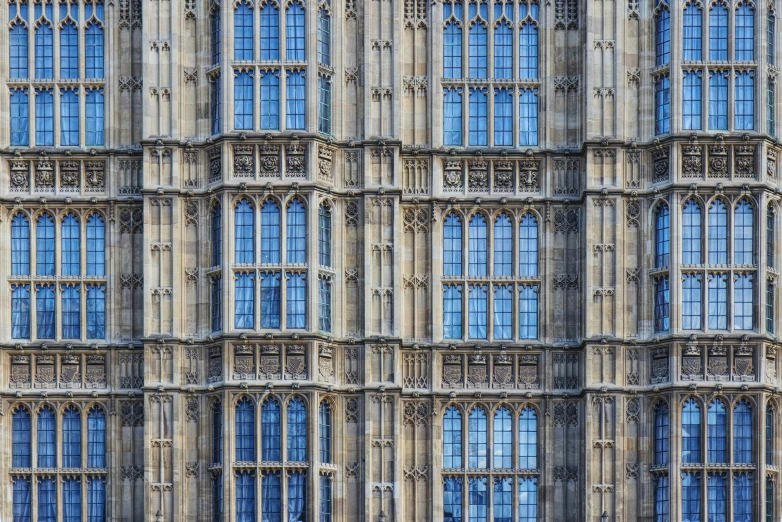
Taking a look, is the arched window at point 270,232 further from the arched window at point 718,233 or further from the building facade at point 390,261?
the arched window at point 718,233

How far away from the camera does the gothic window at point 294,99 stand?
50.2 meters

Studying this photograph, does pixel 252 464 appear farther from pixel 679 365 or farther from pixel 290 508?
pixel 679 365

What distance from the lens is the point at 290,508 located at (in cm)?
4881

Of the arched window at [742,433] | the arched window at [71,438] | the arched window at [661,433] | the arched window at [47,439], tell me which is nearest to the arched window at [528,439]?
the arched window at [661,433]

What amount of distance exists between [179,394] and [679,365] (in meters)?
12.9

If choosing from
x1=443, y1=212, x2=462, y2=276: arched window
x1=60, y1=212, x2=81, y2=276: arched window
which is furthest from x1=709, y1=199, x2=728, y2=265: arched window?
x1=60, y1=212, x2=81, y2=276: arched window

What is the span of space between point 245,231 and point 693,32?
42.4ft

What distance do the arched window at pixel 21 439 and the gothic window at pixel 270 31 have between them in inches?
447

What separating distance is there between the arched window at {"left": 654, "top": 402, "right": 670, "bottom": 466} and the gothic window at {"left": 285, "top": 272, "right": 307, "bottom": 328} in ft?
31.2

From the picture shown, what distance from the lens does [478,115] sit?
51.3 meters

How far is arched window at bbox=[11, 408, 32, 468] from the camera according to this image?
50.1m

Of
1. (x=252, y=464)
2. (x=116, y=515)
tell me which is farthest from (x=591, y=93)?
(x=116, y=515)

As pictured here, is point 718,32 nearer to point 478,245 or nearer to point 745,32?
point 745,32

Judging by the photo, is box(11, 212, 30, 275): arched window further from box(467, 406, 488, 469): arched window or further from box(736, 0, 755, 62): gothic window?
box(736, 0, 755, 62): gothic window
